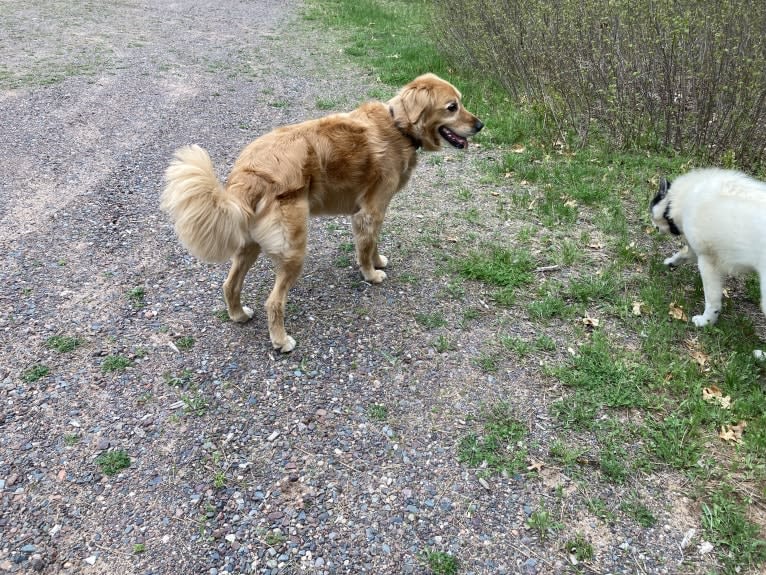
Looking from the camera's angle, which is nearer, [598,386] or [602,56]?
[598,386]

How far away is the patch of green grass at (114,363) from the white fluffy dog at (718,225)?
4.52 m

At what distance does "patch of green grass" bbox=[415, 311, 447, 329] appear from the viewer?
4258 millimetres

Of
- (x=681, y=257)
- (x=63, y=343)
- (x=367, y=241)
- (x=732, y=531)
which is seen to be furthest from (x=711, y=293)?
(x=63, y=343)

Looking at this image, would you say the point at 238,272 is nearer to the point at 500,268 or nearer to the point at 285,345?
the point at 285,345

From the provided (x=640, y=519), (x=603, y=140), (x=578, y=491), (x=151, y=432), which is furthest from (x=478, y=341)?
(x=603, y=140)

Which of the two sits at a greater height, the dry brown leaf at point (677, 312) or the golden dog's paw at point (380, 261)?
the dry brown leaf at point (677, 312)

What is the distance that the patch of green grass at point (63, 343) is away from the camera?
3.79m

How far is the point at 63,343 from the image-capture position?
3.82m

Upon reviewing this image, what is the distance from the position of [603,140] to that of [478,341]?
470 cm

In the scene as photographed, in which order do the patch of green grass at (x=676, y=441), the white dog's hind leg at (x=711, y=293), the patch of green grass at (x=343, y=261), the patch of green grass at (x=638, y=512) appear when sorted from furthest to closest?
the patch of green grass at (x=343, y=261), the white dog's hind leg at (x=711, y=293), the patch of green grass at (x=676, y=441), the patch of green grass at (x=638, y=512)

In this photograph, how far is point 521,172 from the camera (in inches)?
262

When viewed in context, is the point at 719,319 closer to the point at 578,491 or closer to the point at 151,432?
the point at 578,491

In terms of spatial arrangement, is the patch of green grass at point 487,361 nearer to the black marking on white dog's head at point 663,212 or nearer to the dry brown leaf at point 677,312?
the dry brown leaf at point 677,312

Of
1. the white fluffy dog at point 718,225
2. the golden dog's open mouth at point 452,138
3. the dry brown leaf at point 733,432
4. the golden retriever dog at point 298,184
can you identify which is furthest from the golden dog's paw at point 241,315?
the white fluffy dog at point 718,225
